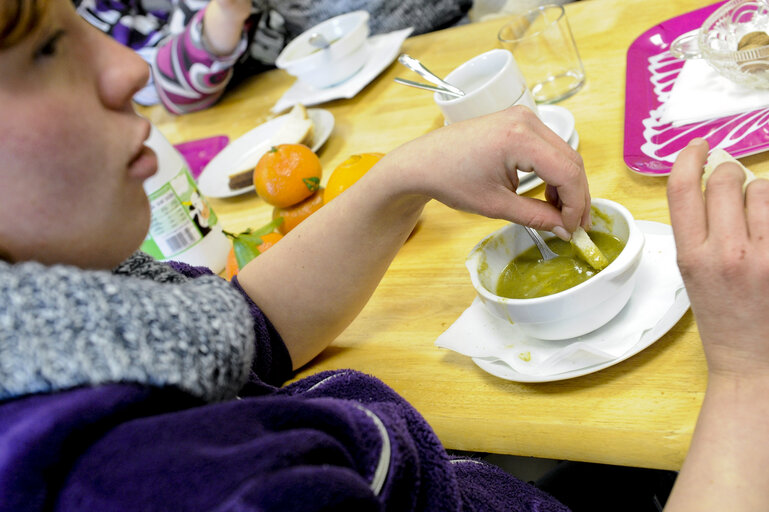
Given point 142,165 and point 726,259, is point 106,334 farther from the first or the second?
point 726,259

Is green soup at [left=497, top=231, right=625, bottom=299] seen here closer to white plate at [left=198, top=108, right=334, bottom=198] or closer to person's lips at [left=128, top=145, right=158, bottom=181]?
person's lips at [left=128, top=145, right=158, bottom=181]

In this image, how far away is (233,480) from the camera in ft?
1.26

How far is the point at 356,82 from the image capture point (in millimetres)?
1492

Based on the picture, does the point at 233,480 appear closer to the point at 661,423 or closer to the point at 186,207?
the point at 661,423

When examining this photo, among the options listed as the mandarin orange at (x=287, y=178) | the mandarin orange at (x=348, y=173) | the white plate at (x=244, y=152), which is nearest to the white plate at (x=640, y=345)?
the mandarin orange at (x=348, y=173)

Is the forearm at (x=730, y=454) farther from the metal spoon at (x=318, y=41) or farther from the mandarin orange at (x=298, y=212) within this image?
the metal spoon at (x=318, y=41)

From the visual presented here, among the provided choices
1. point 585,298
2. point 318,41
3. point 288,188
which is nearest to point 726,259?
point 585,298

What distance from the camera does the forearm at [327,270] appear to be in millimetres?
839

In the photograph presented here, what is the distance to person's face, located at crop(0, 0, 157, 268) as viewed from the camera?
46 centimetres

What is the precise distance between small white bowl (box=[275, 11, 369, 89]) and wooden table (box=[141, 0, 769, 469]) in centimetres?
7

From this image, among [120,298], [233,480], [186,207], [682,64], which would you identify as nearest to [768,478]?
[233,480]

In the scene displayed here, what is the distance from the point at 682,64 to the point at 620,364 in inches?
23.6

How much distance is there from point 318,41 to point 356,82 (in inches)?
6.1

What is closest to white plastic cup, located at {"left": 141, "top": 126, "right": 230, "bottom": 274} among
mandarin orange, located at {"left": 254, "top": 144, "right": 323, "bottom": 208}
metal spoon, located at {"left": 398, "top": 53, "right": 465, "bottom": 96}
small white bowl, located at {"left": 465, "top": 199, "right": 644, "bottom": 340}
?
mandarin orange, located at {"left": 254, "top": 144, "right": 323, "bottom": 208}
